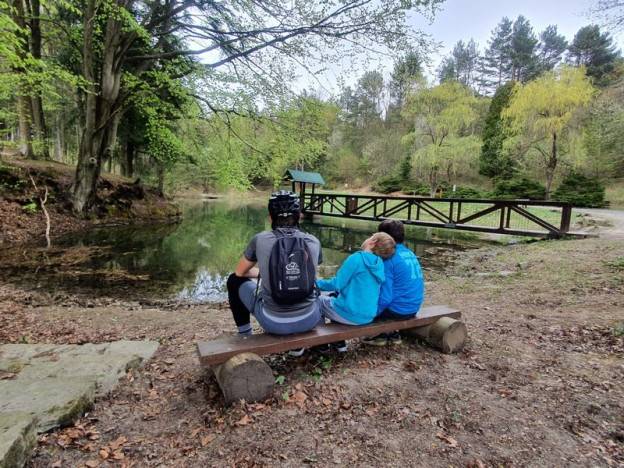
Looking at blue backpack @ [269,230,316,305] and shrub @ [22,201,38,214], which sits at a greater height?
blue backpack @ [269,230,316,305]

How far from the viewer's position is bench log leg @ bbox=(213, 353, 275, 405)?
204 centimetres

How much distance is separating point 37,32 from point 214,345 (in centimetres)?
1546

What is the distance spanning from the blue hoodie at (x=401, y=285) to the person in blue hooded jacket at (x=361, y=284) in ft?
0.39

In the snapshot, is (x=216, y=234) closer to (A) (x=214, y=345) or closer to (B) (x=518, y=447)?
(A) (x=214, y=345)

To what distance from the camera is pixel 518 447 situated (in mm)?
1781

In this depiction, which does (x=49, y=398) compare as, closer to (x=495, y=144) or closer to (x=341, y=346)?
(x=341, y=346)

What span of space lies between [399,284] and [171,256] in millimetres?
7582

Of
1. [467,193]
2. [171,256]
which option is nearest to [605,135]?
[467,193]

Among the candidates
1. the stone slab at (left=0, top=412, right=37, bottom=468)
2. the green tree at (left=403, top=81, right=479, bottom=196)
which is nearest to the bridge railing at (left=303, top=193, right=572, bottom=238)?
the green tree at (left=403, top=81, right=479, bottom=196)

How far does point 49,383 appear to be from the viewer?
80.7 inches

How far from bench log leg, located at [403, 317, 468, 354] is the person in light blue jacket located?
25.5 inches

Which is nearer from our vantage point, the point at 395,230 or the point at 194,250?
the point at 395,230

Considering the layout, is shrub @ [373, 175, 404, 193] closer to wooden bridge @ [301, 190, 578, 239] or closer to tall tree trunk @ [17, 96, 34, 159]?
wooden bridge @ [301, 190, 578, 239]

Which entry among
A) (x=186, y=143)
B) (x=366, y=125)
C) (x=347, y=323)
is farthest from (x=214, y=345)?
(x=366, y=125)
